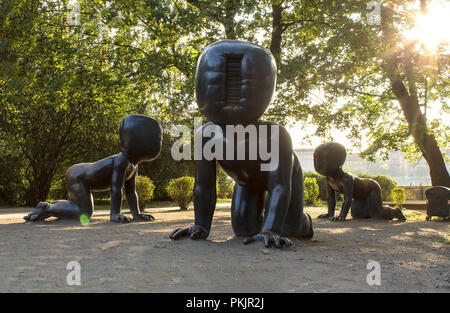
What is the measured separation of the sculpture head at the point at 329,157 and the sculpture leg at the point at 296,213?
4.31 metres

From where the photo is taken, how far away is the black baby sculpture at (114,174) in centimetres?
741

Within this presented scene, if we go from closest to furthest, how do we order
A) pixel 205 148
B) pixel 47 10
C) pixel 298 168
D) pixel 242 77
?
1. pixel 242 77
2. pixel 205 148
3. pixel 298 168
4. pixel 47 10

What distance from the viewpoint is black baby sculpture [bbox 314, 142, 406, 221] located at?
352 inches

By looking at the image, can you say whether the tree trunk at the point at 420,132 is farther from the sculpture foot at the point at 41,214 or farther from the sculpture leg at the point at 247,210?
the sculpture foot at the point at 41,214

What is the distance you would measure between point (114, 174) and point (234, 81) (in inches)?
170

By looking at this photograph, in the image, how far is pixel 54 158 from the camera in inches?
701

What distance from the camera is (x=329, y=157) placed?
893cm

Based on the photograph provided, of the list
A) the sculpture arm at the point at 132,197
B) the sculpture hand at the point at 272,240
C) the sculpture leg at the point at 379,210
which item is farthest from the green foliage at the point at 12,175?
the sculpture hand at the point at 272,240

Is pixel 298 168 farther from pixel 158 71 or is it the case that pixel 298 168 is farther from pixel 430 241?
pixel 158 71

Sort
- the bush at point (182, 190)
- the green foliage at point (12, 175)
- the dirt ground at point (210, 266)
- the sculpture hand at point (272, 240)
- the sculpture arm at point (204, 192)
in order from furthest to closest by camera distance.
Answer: the green foliage at point (12, 175) < the bush at point (182, 190) < the sculpture arm at point (204, 192) < the sculpture hand at point (272, 240) < the dirt ground at point (210, 266)

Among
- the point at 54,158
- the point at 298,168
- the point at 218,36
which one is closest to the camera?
the point at 298,168

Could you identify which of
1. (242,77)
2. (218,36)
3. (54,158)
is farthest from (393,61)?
(54,158)

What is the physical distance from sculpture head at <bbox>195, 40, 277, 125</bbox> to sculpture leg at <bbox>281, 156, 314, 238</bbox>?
110 centimetres
